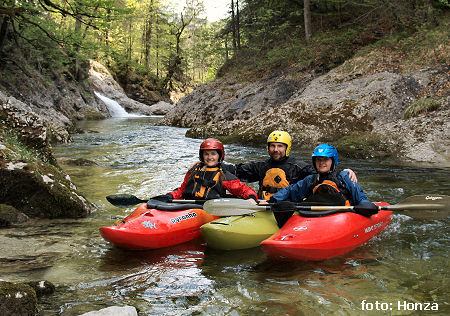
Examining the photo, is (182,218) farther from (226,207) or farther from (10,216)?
(10,216)

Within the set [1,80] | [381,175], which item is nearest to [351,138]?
[381,175]

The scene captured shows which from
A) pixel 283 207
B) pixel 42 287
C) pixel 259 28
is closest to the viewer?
pixel 42 287

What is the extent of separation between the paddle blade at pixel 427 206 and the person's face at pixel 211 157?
2136 mm

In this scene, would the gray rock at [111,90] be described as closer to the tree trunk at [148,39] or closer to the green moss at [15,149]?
the tree trunk at [148,39]

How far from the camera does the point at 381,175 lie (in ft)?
29.5

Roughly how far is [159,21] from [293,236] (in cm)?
4194

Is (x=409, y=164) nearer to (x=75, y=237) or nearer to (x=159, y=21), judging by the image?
(x=75, y=237)

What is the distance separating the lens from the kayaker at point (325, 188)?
5395 mm

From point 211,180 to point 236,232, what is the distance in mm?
1219

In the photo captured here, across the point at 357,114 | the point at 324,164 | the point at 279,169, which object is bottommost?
the point at 279,169

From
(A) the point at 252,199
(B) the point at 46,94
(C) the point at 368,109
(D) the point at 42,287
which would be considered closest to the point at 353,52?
(C) the point at 368,109

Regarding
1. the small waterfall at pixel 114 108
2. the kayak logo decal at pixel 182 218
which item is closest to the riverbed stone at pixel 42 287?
the kayak logo decal at pixel 182 218

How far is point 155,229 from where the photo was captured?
4812 mm

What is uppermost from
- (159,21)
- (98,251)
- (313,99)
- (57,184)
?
(159,21)
